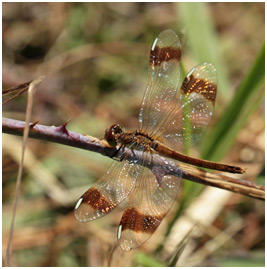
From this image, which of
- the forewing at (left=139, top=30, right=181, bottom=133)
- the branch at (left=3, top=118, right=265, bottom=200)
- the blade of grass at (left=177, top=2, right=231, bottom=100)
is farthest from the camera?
the blade of grass at (left=177, top=2, right=231, bottom=100)

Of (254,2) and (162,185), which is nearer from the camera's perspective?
(162,185)

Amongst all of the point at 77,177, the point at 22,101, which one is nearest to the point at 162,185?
the point at 77,177

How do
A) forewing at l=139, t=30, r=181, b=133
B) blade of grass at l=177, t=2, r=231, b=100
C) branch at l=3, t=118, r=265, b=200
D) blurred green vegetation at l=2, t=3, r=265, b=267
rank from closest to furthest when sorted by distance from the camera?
branch at l=3, t=118, r=265, b=200, forewing at l=139, t=30, r=181, b=133, blurred green vegetation at l=2, t=3, r=265, b=267, blade of grass at l=177, t=2, r=231, b=100

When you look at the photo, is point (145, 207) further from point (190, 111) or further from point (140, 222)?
point (190, 111)

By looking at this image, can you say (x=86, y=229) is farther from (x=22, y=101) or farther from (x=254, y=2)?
(x=254, y=2)

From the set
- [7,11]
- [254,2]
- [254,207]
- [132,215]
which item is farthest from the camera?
[254,2]

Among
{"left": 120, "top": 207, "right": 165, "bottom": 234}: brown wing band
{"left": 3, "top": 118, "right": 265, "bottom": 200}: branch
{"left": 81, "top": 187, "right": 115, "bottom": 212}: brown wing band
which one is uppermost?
{"left": 3, "top": 118, "right": 265, "bottom": 200}: branch

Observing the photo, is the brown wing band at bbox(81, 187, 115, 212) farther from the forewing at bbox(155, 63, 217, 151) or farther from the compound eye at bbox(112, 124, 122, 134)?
the forewing at bbox(155, 63, 217, 151)

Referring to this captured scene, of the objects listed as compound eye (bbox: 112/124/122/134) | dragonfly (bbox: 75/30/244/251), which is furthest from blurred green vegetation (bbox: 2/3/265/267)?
compound eye (bbox: 112/124/122/134)
